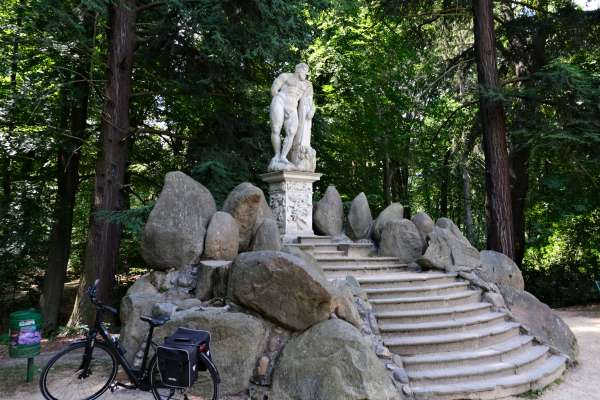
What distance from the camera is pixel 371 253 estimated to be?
28.3ft

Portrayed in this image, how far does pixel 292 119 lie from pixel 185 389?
239 inches

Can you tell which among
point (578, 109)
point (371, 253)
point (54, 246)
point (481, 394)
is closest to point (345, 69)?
point (578, 109)

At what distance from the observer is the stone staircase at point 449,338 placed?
16.8 feet

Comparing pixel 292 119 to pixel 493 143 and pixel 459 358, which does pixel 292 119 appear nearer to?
pixel 493 143

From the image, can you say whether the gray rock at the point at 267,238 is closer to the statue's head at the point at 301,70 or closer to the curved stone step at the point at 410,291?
the curved stone step at the point at 410,291

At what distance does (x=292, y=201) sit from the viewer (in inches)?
355

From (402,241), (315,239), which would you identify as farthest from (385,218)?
(315,239)

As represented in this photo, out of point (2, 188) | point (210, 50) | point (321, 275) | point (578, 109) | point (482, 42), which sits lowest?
point (321, 275)

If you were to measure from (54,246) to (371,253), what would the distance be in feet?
27.7

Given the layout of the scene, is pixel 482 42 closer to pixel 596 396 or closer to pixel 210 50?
pixel 210 50

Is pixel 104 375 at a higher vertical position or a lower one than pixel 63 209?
lower

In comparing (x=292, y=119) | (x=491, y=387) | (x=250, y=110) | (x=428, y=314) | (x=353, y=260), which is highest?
(x=250, y=110)

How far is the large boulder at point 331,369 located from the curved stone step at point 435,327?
81 cm

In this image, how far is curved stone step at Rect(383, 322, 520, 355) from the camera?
5.50 metres
